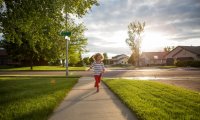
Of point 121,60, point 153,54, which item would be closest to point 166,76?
point 153,54

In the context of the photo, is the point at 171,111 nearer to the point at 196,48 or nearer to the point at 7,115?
the point at 7,115

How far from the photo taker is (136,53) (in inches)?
3110

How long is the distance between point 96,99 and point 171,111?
3140 mm

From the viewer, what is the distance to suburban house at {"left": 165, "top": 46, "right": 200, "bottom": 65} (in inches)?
→ 2726

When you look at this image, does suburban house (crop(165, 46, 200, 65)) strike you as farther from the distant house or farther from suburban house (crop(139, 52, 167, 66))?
the distant house

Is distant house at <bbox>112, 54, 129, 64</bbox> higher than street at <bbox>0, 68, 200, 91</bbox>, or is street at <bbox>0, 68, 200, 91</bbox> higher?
distant house at <bbox>112, 54, 129, 64</bbox>

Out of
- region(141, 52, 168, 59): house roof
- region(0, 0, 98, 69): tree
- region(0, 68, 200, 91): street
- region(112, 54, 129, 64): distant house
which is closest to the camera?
region(0, 0, 98, 69): tree

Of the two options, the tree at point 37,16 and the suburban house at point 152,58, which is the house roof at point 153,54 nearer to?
the suburban house at point 152,58

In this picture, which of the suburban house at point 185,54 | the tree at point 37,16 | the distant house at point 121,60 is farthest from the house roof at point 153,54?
the tree at point 37,16

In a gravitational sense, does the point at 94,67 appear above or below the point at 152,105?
above

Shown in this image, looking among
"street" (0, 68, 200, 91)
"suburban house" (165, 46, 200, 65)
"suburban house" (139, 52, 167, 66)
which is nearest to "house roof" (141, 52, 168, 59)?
"suburban house" (139, 52, 167, 66)

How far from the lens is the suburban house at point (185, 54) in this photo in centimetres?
6925

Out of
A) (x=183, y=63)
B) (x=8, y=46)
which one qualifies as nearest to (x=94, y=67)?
(x=8, y=46)

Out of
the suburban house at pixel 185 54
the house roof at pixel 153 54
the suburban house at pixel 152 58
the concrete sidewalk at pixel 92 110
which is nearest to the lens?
the concrete sidewalk at pixel 92 110
